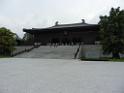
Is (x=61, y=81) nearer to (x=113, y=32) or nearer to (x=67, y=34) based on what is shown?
(x=113, y=32)

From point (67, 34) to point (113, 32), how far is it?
16.6 meters

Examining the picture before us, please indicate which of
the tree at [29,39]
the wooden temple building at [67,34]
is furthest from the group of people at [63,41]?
the tree at [29,39]

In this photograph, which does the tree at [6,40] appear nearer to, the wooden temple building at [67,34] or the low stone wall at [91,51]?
the wooden temple building at [67,34]

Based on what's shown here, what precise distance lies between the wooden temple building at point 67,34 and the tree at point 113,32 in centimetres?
988

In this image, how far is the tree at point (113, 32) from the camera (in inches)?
988

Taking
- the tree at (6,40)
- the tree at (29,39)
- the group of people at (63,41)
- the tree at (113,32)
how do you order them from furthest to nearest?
the tree at (29,39) < the group of people at (63,41) < the tree at (6,40) < the tree at (113,32)

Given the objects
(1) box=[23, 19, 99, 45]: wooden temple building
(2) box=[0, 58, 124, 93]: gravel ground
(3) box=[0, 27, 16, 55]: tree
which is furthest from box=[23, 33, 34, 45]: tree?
(2) box=[0, 58, 124, 93]: gravel ground

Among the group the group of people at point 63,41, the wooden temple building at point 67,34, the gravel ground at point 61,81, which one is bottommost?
the gravel ground at point 61,81

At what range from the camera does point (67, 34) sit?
41.5 metres

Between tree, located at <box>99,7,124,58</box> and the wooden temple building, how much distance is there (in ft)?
32.4

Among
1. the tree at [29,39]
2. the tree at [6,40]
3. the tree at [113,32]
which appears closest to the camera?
the tree at [113,32]

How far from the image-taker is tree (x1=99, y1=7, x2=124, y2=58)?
25091mm

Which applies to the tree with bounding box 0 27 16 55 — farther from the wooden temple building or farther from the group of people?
the group of people

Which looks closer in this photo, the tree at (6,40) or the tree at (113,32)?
the tree at (113,32)
